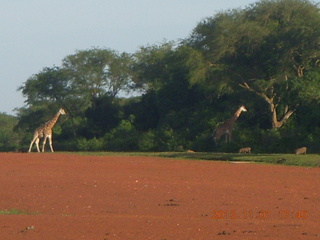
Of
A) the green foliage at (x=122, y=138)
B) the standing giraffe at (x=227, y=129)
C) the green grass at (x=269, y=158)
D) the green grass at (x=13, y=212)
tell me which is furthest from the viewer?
the green foliage at (x=122, y=138)

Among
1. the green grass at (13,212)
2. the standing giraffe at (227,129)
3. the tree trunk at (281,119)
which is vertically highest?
the tree trunk at (281,119)

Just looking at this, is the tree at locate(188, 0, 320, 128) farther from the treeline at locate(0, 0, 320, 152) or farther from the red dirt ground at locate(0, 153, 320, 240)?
the red dirt ground at locate(0, 153, 320, 240)

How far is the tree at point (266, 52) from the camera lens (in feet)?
129

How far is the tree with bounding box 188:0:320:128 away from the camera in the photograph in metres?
39.3

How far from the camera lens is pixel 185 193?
55.4 feet

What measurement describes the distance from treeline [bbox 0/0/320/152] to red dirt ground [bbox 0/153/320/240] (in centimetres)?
1266

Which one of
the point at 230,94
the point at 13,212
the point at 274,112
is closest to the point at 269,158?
the point at 274,112

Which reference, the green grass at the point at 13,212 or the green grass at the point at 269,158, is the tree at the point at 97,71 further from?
the green grass at the point at 13,212

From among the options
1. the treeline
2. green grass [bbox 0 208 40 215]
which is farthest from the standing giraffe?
green grass [bbox 0 208 40 215]

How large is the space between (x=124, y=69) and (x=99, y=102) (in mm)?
6540

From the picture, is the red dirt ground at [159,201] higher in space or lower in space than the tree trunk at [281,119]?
lower

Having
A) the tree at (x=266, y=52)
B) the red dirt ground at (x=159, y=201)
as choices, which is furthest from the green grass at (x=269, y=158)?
the tree at (x=266, y=52)

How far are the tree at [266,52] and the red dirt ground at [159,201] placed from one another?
48.1 ft

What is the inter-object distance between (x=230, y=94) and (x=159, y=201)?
2951 centimetres
